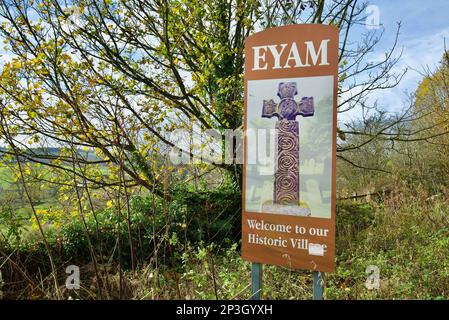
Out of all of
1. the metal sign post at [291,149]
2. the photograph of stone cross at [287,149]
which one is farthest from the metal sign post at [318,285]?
the photograph of stone cross at [287,149]

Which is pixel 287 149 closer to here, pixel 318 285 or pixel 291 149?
pixel 291 149

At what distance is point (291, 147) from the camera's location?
120 inches

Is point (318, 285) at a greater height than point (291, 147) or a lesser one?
lesser

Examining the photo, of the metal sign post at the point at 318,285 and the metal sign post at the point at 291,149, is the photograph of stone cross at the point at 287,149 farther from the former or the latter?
the metal sign post at the point at 318,285

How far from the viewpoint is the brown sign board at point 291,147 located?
2936 millimetres

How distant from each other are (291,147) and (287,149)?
4cm

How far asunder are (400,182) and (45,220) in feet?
23.3

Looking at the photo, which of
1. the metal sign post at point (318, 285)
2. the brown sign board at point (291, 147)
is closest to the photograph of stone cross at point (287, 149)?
the brown sign board at point (291, 147)

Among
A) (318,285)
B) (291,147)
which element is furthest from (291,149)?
(318,285)

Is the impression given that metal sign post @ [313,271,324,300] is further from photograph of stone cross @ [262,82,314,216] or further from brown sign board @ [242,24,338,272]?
photograph of stone cross @ [262,82,314,216]

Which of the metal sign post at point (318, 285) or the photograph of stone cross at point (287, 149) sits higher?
the photograph of stone cross at point (287, 149)

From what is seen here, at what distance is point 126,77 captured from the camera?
607 cm

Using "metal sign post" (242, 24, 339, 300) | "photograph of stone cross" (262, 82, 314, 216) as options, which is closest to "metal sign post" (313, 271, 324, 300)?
"metal sign post" (242, 24, 339, 300)
